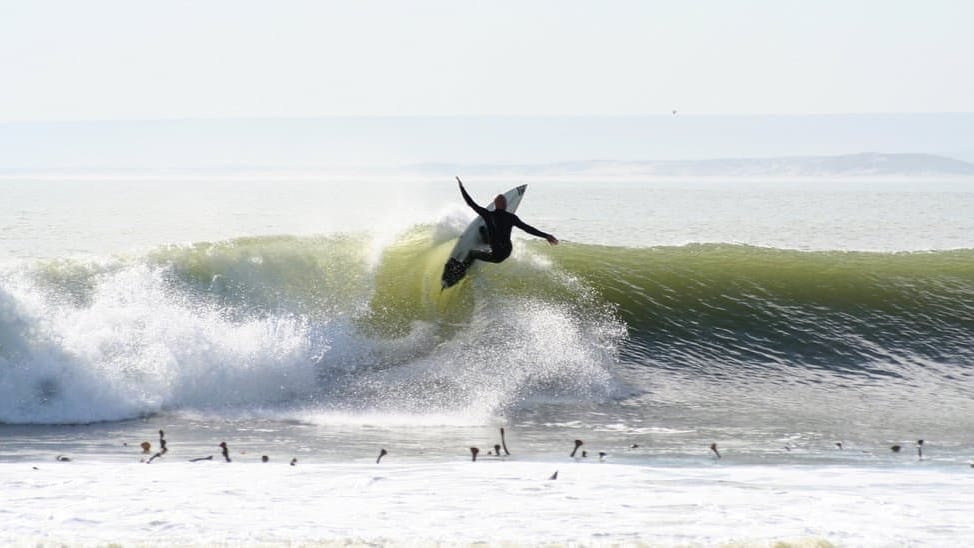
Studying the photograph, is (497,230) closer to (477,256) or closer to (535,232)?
(477,256)

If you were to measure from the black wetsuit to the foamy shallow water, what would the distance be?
567 centimetres

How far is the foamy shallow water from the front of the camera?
17.9ft

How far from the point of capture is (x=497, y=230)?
13.7m

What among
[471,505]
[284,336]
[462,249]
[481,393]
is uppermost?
[462,249]

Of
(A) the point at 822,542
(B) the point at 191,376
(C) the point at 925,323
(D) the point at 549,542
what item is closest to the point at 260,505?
(D) the point at 549,542

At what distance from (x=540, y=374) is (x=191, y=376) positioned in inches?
148

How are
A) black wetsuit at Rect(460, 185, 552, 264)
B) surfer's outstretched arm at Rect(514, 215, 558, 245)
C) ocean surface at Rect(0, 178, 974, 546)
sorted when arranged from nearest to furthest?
ocean surface at Rect(0, 178, 974, 546)
surfer's outstretched arm at Rect(514, 215, 558, 245)
black wetsuit at Rect(460, 185, 552, 264)

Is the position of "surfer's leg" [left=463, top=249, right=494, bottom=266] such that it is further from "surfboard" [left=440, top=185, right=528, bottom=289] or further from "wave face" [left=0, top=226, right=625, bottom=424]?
"wave face" [left=0, top=226, right=625, bottom=424]

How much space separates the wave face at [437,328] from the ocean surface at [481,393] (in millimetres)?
41

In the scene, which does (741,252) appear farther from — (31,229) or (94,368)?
(31,229)

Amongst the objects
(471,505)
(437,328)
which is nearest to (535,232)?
(437,328)

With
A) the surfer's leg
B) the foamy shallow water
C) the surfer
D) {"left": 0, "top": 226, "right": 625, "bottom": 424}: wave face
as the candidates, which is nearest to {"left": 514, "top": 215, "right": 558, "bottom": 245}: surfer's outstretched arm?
the surfer

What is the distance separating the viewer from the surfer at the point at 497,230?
522 inches

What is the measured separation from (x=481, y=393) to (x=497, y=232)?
2768 millimetres
